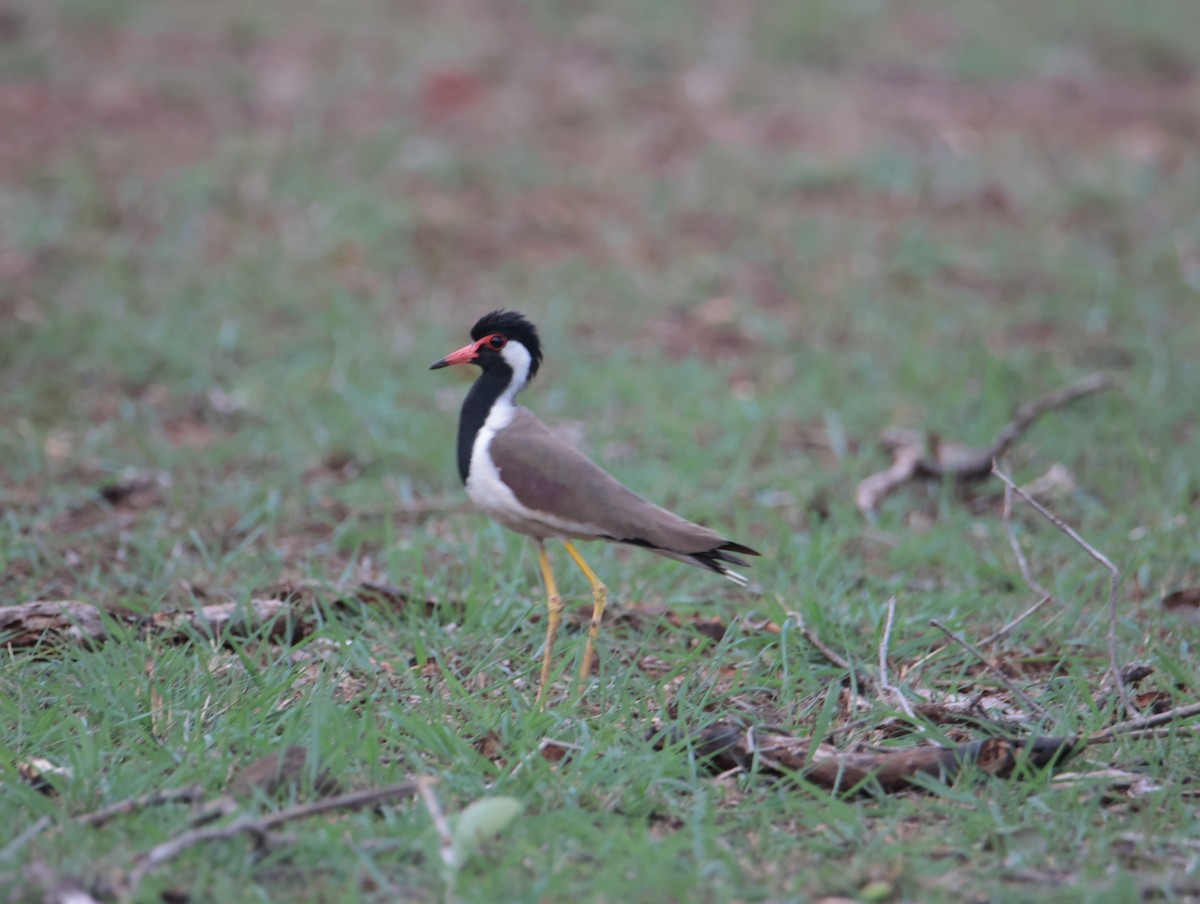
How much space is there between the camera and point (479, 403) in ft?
12.6

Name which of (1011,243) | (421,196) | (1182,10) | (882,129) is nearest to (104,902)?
(421,196)

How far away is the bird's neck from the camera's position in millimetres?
3795

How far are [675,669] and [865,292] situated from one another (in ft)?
13.7

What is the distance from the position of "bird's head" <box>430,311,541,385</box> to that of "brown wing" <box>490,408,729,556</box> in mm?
325

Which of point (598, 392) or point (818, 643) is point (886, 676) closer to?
point (818, 643)

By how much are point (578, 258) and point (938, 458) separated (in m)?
2.94

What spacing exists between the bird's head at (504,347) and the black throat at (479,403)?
0.02 meters

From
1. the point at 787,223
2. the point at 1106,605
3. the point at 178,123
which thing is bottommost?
the point at 1106,605

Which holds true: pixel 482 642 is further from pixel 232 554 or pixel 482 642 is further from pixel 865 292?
pixel 865 292

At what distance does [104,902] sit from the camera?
261 centimetres

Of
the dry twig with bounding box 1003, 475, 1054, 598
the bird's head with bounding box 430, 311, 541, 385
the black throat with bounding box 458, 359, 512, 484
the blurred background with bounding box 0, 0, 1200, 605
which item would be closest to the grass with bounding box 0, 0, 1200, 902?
the blurred background with bounding box 0, 0, 1200, 605

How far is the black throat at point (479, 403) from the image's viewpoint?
377 cm

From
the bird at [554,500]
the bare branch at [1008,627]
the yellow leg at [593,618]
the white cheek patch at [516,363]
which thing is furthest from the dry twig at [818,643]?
the white cheek patch at [516,363]

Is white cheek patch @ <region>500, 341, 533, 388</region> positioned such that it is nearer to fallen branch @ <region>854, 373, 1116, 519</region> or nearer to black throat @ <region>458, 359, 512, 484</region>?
black throat @ <region>458, 359, 512, 484</region>
